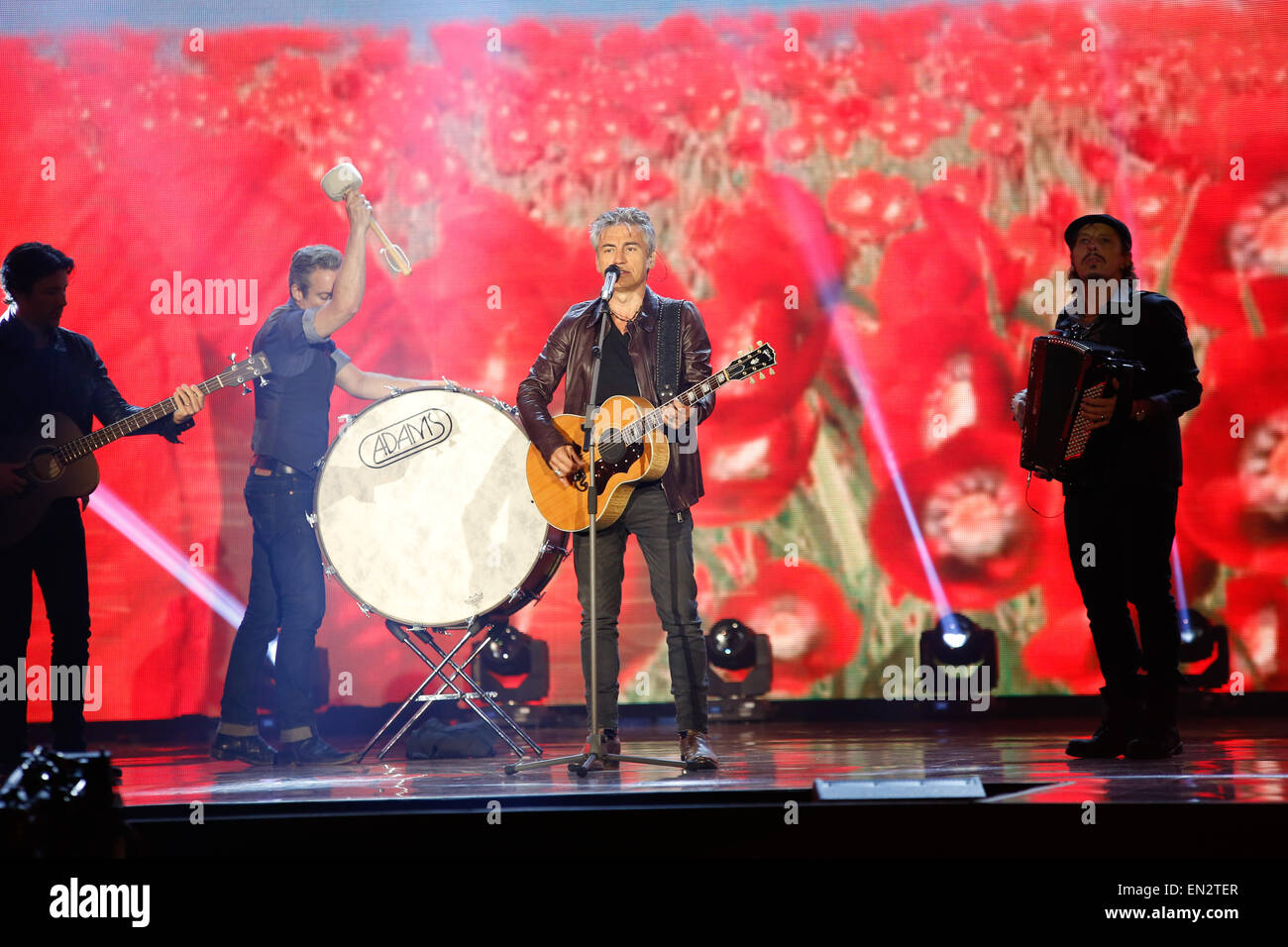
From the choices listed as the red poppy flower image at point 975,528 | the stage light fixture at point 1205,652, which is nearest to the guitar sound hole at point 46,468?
the red poppy flower image at point 975,528

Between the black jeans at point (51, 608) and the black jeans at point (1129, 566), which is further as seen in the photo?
the black jeans at point (51, 608)

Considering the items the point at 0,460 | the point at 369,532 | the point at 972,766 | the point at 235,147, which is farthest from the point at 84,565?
the point at 972,766

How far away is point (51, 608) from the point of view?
4.42m

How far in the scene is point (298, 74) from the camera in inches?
248

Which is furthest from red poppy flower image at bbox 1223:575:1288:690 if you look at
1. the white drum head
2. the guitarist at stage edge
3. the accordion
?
the guitarist at stage edge

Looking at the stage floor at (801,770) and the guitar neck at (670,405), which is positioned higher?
the guitar neck at (670,405)

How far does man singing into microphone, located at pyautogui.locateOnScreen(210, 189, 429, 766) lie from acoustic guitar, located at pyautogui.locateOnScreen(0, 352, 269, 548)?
524 mm

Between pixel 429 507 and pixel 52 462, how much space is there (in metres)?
1.35

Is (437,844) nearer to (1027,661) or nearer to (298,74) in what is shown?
(1027,661)

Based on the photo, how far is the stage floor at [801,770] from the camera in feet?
11.2

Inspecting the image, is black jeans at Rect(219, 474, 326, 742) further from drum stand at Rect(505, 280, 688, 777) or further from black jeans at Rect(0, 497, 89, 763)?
drum stand at Rect(505, 280, 688, 777)

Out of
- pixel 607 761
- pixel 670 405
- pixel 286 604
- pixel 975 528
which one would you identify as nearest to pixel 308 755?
pixel 286 604

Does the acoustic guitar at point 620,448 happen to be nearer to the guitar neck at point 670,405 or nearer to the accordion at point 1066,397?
the guitar neck at point 670,405

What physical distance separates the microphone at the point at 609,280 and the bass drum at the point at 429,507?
0.86 meters
